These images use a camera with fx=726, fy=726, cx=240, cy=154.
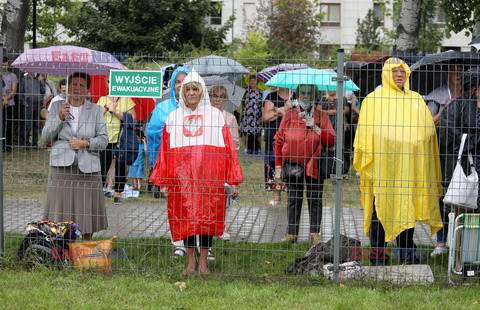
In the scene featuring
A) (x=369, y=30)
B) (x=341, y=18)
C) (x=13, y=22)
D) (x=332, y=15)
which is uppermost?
(x=332, y=15)

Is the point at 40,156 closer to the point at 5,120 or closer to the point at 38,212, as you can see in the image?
the point at 5,120

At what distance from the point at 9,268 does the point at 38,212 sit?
275 centimetres

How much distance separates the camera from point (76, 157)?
714cm

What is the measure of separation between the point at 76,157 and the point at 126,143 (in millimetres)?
3275

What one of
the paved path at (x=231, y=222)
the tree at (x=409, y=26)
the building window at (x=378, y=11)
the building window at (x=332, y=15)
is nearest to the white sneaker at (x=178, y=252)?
the paved path at (x=231, y=222)

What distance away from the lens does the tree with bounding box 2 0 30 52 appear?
16.3 meters

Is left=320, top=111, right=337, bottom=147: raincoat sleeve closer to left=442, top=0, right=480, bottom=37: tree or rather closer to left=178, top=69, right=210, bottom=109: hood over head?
left=178, top=69, right=210, bottom=109: hood over head

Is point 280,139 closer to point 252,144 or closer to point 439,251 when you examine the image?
point 252,144

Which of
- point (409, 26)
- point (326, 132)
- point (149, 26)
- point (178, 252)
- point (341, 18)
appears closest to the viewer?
point (178, 252)

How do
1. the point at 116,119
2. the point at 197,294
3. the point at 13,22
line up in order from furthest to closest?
the point at 13,22
the point at 116,119
the point at 197,294

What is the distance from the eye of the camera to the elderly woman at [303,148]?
772 centimetres

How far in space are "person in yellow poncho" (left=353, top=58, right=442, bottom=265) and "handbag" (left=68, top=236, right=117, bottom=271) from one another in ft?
8.17

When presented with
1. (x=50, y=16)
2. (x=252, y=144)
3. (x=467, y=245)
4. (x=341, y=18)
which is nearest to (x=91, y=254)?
(x=252, y=144)

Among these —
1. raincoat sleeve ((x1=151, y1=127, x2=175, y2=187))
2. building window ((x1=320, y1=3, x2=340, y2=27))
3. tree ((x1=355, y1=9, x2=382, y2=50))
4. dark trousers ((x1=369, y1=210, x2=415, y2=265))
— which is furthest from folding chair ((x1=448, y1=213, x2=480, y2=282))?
building window ((x1=320, y1=3, x2=340, y2=27))
